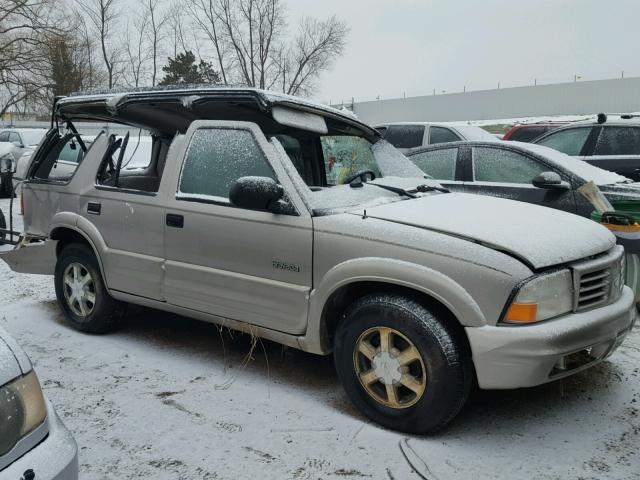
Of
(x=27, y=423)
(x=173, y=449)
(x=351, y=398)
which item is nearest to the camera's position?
(x=27, y=423)

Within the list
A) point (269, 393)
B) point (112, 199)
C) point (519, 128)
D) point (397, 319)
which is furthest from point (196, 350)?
point (519, 128)

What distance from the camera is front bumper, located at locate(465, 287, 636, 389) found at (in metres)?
2.92

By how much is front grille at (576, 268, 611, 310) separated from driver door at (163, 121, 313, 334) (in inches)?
58.1

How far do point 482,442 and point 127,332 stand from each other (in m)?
3.08

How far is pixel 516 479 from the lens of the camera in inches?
112

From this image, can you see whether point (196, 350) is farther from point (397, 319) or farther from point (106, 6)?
point (106, 6)

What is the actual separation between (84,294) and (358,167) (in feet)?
7.94

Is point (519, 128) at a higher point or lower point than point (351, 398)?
higher

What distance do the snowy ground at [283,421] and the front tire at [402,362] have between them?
0.14 m

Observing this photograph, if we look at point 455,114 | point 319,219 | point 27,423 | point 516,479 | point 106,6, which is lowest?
point 516,479

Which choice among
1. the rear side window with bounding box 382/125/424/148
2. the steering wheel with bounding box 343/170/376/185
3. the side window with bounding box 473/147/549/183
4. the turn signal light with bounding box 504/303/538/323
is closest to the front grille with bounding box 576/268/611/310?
the turn signal light with bounding box 504/303/538/323

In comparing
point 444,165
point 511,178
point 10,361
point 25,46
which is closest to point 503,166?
point 511,178

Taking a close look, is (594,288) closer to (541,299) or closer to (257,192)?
(541,299)

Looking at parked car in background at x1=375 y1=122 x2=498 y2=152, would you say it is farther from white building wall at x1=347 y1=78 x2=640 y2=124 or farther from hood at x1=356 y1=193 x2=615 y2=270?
white building wall at x1=347 y1=78 x2=640 y2=124
